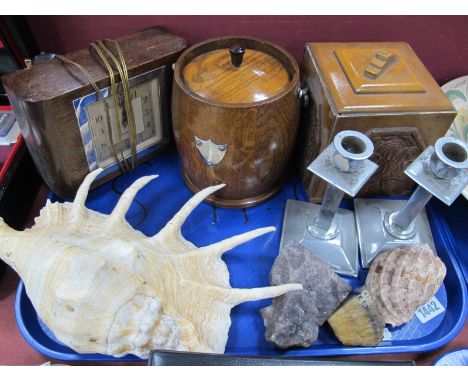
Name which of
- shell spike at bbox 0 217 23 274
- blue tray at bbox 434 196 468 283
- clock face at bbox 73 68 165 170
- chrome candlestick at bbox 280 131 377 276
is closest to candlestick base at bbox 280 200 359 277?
chrome candlestick at bbox 280 131 377 276

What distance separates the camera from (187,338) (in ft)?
1.81

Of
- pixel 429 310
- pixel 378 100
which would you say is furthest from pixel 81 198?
pixel 429 310

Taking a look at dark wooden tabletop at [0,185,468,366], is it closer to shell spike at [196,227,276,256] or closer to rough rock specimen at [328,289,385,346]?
rough rock specimen at [328,289,385,346]

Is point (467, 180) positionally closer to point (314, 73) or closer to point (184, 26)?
point (314, 73)

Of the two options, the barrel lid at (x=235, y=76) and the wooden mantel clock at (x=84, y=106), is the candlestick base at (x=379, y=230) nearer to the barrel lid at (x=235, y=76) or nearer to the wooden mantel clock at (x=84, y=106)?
the barrel lid at (x=235, y=76)

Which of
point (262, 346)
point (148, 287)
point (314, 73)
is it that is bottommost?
point (262, 346)

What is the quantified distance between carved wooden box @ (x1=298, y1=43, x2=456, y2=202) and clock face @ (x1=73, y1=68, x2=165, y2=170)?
30 centimetres

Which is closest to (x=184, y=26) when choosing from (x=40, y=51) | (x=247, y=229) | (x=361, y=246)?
(x=40, y=51)

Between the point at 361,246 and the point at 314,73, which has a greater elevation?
the point at 314,73

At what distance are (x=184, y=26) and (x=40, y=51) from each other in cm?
30

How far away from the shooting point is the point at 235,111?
599 millimetres

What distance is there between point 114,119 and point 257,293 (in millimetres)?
408

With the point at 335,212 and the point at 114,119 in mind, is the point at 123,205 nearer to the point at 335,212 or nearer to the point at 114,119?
the point at 114,119

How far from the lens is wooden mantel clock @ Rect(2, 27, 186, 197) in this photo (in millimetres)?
611
